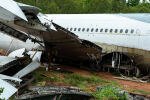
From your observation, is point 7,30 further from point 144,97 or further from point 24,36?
point 144,97

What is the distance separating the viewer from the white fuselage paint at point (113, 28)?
45.8ft

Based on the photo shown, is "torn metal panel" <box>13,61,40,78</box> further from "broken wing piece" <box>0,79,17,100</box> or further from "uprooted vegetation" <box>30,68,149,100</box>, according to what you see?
"broken wing piece" <box>0,79,17,100</box>

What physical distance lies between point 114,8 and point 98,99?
35.0 metres

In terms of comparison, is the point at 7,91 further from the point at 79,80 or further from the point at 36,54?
the point at 36,54

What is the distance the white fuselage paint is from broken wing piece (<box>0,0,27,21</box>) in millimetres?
7301

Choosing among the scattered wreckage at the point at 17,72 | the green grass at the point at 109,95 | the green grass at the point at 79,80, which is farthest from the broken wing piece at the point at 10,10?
the green grass at the point at 79,80

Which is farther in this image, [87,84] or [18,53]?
[18,53]

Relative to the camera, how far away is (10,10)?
887cm

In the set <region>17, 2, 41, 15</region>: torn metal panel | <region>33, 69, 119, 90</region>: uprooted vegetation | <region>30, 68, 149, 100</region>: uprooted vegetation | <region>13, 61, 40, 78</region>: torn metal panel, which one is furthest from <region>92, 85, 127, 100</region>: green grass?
<region>17, 2, 41, 15</region>: torn metal panel

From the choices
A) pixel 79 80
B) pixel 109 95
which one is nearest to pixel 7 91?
pixel 109 95

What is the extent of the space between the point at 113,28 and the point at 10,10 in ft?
25.9

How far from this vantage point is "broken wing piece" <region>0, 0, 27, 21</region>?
29.0 feet

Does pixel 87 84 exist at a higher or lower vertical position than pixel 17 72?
lower

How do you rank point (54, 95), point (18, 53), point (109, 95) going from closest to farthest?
A: point (54, 95), point (109, 95), point (18, 53)
